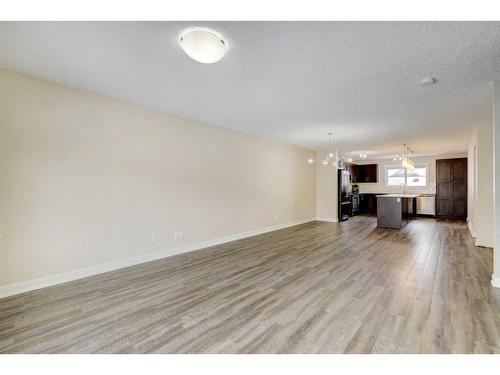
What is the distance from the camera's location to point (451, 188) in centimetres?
891

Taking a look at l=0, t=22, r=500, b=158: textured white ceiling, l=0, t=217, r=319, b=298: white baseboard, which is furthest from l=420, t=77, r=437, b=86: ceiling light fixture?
l=0, t=217, r=319, b=298: white baseboard

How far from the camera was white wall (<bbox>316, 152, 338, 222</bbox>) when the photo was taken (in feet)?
27.7

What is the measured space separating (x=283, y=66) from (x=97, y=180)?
2.96 m

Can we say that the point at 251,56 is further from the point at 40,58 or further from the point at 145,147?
the point at 145,147

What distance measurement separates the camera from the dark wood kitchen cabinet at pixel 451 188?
8.70 m

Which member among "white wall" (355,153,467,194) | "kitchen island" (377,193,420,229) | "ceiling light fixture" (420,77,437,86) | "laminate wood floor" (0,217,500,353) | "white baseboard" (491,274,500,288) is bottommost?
"laminate wood floor" (0,217,500,353)

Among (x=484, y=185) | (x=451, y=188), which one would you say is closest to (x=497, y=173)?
(x=484, y=185)

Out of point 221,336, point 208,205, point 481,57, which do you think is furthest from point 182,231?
point 481,57

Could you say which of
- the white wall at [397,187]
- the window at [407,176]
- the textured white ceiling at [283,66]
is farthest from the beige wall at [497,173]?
the window at [407,176]

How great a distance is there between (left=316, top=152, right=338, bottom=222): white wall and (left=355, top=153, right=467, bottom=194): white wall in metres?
3.68

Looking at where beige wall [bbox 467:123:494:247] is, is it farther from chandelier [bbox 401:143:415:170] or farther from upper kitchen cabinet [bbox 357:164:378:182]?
upper kitchen cabinet [bbox 357:164:378:182]

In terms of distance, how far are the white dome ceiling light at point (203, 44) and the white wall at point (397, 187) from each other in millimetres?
10573

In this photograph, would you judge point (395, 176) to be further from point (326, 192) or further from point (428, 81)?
point (428, 81)
